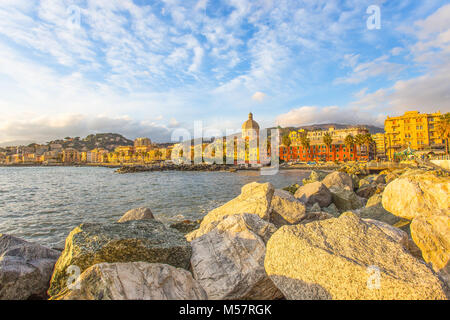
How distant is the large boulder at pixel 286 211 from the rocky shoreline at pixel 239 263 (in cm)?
216

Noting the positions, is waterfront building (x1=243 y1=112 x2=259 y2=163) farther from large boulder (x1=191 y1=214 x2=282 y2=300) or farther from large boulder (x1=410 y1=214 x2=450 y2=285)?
large boulder (x1=191 y1=214 x2=282 y2=300)

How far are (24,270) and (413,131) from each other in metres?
92.1

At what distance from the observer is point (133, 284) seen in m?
2.89

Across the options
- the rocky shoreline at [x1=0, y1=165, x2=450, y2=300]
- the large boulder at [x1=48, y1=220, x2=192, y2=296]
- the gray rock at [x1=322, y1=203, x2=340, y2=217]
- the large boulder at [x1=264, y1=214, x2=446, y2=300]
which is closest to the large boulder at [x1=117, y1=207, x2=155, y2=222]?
the rocky shoreline at [x1=0, y1=165, x2=450, y2=300]

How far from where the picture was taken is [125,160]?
159250 millimetres

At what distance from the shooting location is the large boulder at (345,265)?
2666 mm

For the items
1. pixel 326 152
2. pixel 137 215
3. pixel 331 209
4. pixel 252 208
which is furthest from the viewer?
pixel 326 152

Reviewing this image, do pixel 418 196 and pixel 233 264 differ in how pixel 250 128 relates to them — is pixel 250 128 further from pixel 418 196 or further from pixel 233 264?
pixel 233 264

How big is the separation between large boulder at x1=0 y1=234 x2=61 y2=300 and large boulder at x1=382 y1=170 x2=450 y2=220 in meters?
9.02

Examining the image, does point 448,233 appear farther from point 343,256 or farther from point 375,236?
point 343,256

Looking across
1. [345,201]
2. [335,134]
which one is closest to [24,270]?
[345,201]
